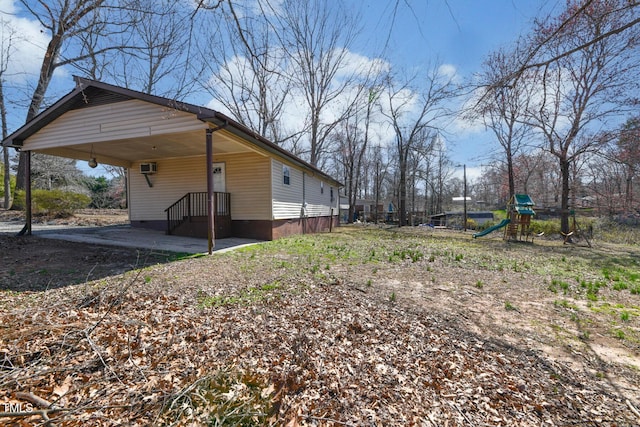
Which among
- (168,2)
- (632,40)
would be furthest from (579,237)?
(168,2)

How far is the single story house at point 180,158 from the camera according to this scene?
7.03 meters

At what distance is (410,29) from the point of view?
2932mm

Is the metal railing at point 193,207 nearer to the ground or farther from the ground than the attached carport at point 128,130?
nearer to the ground

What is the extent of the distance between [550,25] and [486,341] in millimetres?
4921

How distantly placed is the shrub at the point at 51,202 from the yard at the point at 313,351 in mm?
11084

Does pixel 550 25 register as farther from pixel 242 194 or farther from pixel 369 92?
pixel 369 92

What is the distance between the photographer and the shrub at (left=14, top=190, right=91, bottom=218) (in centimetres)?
1304

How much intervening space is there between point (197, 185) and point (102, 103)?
3.88m

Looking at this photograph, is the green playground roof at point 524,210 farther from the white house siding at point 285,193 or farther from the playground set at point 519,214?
the white house siding at point 285,193

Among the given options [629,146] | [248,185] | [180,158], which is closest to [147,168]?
[180,158]

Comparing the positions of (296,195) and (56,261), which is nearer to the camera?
(56,261)

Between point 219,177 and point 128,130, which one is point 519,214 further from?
point 128,130

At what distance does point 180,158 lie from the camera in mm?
10891

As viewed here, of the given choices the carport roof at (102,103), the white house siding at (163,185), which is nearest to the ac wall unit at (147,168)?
the white house siding at (163,185)
